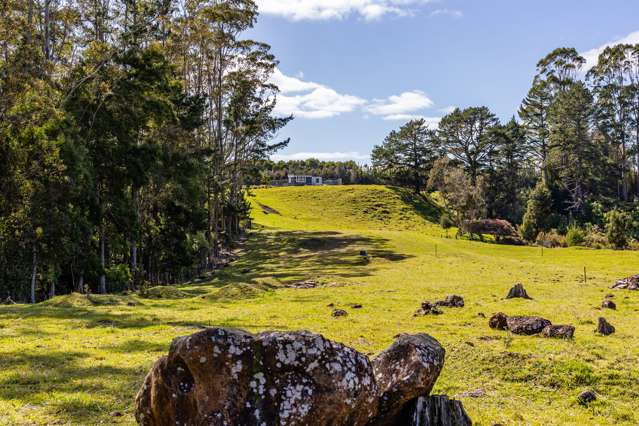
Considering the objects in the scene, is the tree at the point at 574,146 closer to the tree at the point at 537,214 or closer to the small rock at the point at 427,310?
the tree at the point at 537,214

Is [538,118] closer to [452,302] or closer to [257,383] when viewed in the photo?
[452,302]

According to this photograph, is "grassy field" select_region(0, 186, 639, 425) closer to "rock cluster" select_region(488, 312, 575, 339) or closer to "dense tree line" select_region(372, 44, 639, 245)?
"rock cluster" select_region(488, 312, 575, 339)

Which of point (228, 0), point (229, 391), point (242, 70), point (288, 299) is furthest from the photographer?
point (242, 70)

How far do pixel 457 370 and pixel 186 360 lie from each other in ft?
31.3

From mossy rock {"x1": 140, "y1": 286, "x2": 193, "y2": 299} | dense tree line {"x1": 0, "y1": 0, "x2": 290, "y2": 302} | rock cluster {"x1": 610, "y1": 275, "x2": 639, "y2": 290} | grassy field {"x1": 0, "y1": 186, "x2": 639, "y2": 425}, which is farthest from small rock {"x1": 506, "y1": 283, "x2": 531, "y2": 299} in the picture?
dense tree line {"x1": 0, "y1": 0, "x2": 290, "y2": 302}

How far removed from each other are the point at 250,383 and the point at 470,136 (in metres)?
104

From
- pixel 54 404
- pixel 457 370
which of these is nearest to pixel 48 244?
pixel 54 404

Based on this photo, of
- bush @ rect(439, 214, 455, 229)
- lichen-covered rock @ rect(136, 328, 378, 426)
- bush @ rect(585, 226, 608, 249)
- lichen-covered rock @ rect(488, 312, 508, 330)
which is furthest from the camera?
bush @ rect(439, 214, 455, 229)

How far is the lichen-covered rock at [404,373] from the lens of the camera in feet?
27.1

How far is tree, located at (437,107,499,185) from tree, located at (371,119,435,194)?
5.57 m

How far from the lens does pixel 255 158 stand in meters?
61.8

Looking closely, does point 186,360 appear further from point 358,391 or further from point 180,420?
point 358,391

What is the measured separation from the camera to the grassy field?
11.2 meters

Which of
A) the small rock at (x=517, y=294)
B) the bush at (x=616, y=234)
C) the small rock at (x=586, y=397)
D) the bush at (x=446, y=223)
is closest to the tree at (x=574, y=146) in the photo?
the bush at (x=446, y=223)
